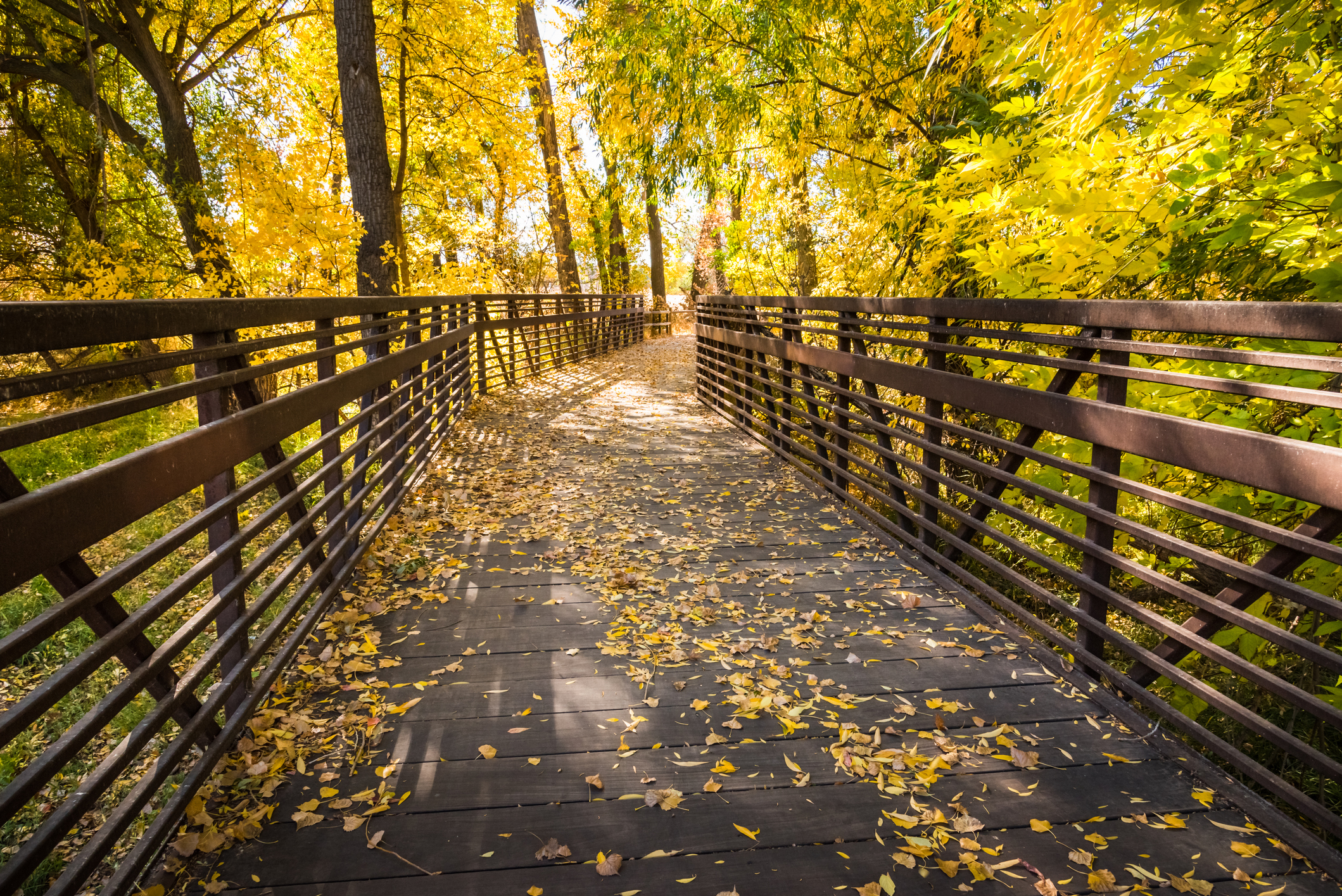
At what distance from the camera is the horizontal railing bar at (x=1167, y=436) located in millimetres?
2061

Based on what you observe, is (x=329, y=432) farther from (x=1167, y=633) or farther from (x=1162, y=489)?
(x=1162, y=489)

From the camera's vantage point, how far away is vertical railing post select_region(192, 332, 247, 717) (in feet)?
8.52

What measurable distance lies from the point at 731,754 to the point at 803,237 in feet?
34.4

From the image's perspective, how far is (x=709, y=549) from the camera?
4.89 meters

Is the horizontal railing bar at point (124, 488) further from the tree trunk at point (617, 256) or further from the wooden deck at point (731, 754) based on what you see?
the tree trunk at point (617, 256)

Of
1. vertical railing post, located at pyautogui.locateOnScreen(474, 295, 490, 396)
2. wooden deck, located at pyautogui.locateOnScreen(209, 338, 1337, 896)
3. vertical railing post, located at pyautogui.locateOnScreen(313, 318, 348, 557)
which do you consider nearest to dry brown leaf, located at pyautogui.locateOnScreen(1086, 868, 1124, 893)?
wooden deck, located at pyautogui.locateOnScreen(209, 338, 1337, 896)

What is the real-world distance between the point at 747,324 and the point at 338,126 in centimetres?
901

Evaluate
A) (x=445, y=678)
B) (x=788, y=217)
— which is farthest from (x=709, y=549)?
(x=788, y=217)

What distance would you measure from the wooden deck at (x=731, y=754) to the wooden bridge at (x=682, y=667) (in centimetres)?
1

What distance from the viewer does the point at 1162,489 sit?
411 cm

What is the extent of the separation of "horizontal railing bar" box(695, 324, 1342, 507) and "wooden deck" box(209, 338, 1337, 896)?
1055 millimetres

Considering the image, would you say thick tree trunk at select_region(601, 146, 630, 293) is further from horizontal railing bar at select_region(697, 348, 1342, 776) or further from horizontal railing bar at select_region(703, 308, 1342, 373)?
horizontal railing bar at select_region(697, 348, 1342, 776)

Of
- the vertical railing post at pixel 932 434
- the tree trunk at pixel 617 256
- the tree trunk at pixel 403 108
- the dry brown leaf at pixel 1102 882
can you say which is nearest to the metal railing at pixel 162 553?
the dry brown leaf at pixel 1102 882

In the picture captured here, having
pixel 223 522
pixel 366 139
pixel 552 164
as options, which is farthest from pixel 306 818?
pixel 552 164
